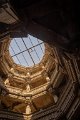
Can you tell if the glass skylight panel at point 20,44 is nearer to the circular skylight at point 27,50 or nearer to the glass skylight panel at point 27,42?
the circular skylight at point 27,50

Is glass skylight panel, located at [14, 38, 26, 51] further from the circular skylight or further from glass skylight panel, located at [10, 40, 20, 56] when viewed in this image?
glass skylight panel, located at [10, 40, 20, 56]

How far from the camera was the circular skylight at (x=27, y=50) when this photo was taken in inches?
969

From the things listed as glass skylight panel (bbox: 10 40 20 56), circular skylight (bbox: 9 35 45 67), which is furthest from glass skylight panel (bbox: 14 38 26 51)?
glass skylight panel (bbox: 10 40 20 56)

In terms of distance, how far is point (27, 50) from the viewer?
25.0m

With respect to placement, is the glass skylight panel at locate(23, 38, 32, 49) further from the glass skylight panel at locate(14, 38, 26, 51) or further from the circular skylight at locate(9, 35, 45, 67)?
the glass skylight panel at locate(14, 38, 26, 51)

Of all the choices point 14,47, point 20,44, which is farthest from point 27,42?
point 14,47

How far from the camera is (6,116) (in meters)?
16.8

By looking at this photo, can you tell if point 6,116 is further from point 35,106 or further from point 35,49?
point 35,49

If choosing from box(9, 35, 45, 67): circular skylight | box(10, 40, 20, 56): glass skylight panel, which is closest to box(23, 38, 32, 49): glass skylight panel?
box(9, 35, 45, 67): circular skylight

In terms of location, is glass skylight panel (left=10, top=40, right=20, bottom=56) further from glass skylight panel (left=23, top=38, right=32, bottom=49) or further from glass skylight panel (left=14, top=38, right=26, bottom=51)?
glass skylight panel (left=23, top=38, right=32, bottom=49)

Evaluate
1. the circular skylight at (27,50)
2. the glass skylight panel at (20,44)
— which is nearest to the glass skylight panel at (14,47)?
the circular skylight at (27,50)

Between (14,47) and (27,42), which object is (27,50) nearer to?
(27,42)

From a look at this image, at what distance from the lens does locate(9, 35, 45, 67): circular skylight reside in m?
24.6

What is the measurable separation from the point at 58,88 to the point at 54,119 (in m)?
→ 4.51
